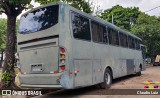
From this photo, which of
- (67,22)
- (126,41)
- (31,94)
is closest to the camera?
(67,22)

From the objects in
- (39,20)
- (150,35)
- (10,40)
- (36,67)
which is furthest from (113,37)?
(150,35)

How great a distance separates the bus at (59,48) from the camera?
8.02 meters

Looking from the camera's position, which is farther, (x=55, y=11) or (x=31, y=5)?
(x=31, y=5)

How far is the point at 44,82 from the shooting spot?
8.13 m

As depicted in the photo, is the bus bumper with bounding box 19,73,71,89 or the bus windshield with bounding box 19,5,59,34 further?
the bus windshield with bounding box 19,5,59,34

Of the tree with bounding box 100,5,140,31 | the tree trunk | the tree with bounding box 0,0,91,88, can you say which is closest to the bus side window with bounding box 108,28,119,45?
the tree with bounding box 0,0,91,88

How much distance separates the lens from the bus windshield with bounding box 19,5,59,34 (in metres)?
8.41

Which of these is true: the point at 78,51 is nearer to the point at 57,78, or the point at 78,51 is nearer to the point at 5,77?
the point at 57,78

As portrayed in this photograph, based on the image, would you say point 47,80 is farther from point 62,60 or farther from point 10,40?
point 10,40

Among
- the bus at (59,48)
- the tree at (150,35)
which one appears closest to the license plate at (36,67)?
the bus at (59,48)

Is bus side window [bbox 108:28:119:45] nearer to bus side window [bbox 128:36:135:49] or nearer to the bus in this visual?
the bus

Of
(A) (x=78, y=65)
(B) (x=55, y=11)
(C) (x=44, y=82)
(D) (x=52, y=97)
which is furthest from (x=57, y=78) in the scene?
(B) (x=55, y=11)

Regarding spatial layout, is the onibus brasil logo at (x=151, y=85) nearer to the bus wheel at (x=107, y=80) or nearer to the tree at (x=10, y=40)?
the bus wheel at (x=107, y=80)

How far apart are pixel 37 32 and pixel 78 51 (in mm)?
1674
